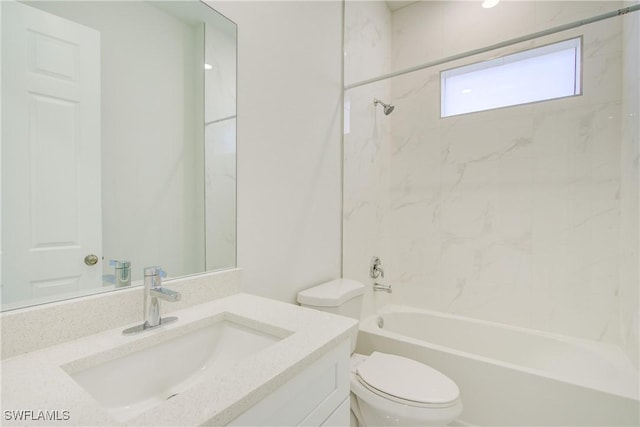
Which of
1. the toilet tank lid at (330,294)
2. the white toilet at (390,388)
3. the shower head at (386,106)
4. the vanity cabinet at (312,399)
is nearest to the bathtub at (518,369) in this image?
the white toilet at (390,388)

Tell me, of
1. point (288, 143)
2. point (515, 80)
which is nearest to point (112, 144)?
point (288, 143)

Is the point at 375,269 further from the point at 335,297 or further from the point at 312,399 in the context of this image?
the point at 312,399

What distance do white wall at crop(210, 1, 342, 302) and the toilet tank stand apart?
73mm

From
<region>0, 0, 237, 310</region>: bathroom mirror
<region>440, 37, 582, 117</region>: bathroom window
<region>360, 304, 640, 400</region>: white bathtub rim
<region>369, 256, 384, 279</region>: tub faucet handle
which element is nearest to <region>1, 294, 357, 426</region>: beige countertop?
<region>0, 0, 237, 310</region>: bathroom mirror

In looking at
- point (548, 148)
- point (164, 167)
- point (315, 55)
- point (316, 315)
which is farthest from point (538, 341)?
point (164, 167)

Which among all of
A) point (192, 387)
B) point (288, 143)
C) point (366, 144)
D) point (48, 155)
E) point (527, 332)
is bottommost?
point (527, 332)

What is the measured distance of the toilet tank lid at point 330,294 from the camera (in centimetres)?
149

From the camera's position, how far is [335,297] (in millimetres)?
1513

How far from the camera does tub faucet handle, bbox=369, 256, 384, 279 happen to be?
7.39ft

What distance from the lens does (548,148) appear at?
1.99 m

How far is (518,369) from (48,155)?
6.59 feet

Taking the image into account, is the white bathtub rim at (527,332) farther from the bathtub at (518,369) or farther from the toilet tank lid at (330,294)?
the toilet tank lid at (330,294)

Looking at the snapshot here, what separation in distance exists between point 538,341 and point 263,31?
2.41 m

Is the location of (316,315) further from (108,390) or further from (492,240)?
(492,240)
